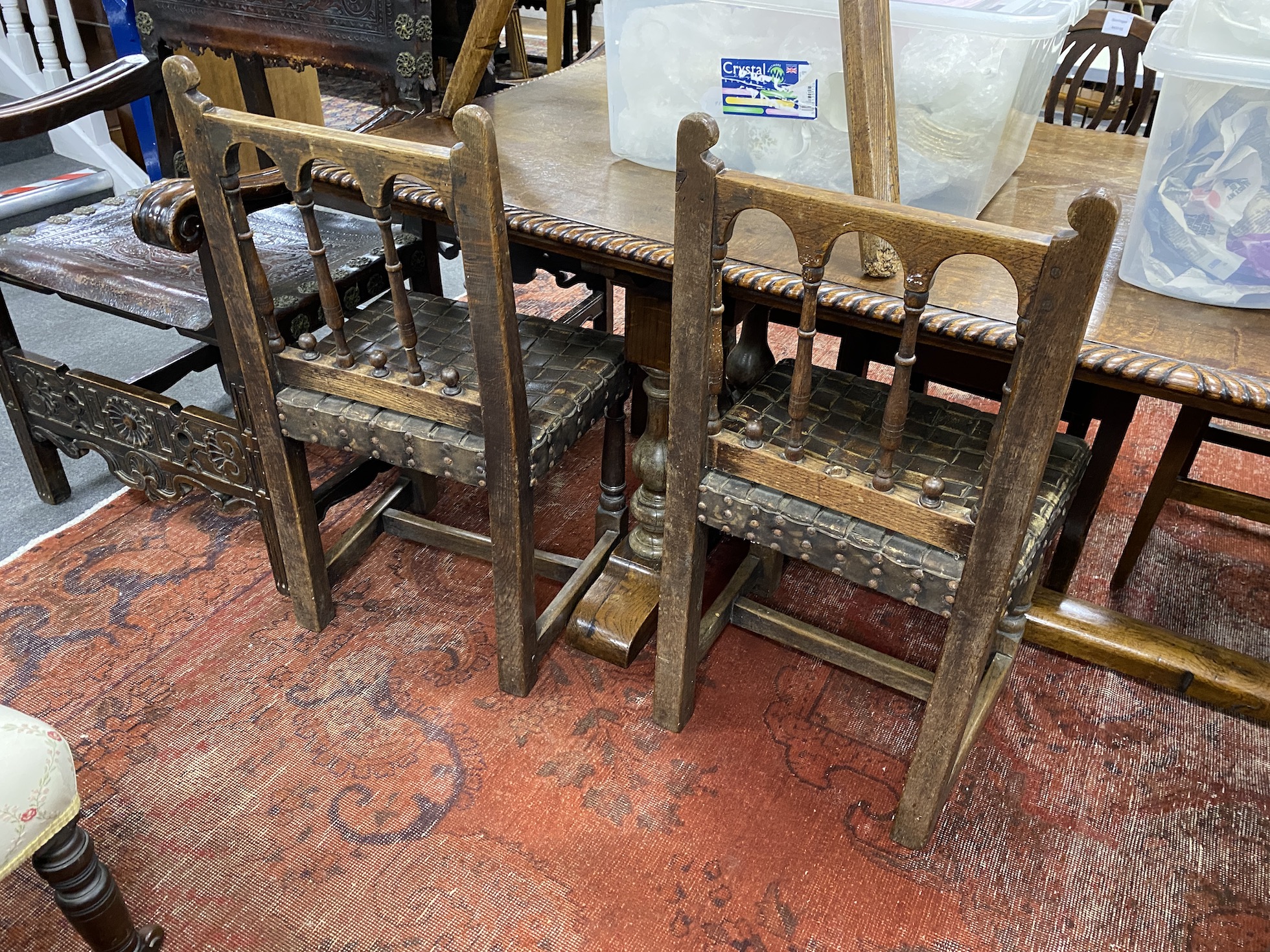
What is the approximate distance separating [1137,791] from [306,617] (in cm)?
150

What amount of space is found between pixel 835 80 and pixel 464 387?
2.27ft

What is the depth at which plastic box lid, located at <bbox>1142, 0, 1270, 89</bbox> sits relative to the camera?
0.99 meters

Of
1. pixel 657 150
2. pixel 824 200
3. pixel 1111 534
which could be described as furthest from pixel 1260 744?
pixel 657 150

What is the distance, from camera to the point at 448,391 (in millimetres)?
1339

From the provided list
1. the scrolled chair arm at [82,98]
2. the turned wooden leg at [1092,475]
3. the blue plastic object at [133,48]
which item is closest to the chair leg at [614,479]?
the turned wooden leg at [1092,475]

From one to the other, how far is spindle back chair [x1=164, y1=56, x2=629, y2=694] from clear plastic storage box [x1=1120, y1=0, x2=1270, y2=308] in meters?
0.80

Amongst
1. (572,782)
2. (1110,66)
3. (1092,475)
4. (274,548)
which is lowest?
(572,782)

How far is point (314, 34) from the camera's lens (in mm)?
1789

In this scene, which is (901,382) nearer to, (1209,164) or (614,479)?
(1209,164)

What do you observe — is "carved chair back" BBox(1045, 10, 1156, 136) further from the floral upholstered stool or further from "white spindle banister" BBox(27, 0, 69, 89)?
"white spindle banister" BBox(27, 0, 69, 89)

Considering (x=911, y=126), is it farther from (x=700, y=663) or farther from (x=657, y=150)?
(x=700, y=663)

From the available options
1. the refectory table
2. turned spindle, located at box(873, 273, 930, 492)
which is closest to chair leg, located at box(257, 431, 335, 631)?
the refectory table

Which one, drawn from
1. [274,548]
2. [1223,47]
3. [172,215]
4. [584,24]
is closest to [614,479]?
[274,548]

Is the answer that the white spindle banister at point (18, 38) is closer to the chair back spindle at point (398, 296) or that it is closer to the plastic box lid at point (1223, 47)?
the chair back spindle at point (398, 296)
